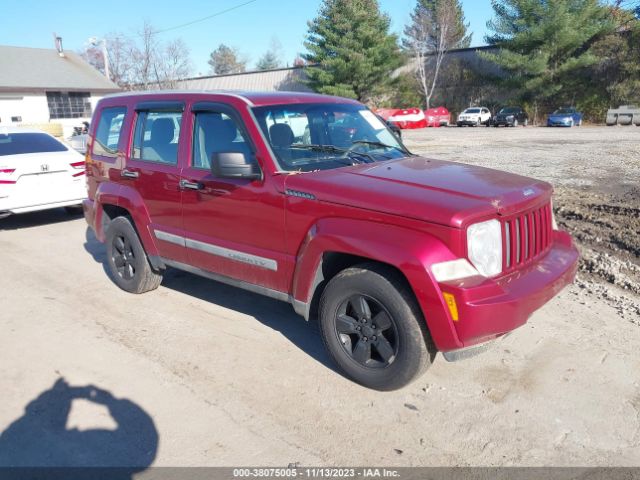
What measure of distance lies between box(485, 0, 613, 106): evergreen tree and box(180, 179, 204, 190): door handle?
1653 inches

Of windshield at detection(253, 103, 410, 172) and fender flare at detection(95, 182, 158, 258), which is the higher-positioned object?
windshield at detection(253, 103, 410, 172)

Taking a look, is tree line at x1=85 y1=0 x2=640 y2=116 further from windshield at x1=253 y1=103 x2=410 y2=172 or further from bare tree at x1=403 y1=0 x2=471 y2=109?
windshield at x1=253 y1=103 x2=410 y2=172

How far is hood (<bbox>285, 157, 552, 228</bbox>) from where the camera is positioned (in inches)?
127

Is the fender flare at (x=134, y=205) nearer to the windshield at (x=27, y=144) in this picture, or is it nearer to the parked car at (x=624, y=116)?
the windshield at (x=27, y=144)

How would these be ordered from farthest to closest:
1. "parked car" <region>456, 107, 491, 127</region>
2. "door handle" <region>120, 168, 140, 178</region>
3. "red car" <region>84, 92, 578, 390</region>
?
"parked car" <region>456, 107, 491, 127</region> → "door handle" <region>120, 168, 140, 178</region> → "red car" <region>84, 92, 578, 390</region>

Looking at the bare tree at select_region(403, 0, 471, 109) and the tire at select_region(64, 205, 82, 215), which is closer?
the tire at select_region(64, 205, 82, 215)

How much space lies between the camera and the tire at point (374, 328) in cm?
334

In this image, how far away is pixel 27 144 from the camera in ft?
29.1

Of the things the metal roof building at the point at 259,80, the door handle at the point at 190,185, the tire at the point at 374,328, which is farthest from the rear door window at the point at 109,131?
the metal roof building at the point at 259,80

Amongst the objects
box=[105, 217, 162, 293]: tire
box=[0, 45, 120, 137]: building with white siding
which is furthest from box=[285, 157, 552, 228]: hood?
box=[0, 45, 120, 137]: building with white siding

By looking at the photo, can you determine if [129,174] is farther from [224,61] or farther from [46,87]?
[224,61]

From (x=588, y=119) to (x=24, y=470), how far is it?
4579 centimetres

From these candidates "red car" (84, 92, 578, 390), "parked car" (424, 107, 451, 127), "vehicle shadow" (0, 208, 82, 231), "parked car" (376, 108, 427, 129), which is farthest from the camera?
"parked car" (424, 107, 451, 127)

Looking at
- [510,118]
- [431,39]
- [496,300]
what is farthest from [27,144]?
[431,39]
